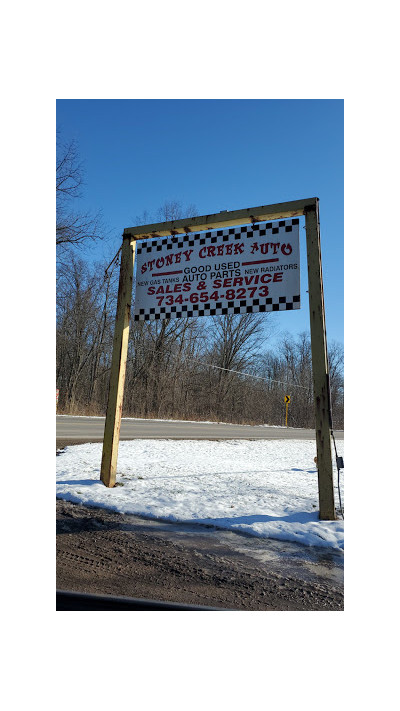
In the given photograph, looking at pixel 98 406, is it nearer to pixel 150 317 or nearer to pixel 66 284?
pixel 66 284

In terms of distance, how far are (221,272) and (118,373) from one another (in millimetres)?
1770

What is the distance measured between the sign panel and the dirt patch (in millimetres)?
2530

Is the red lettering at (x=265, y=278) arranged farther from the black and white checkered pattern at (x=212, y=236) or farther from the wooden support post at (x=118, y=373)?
the wooden support post at (x=118, y=373)

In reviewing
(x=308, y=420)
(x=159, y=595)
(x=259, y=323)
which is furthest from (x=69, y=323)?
(x=159, y=595)

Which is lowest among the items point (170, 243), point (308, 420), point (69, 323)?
point (308, 420)

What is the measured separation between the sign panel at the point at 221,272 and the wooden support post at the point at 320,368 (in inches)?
7.3

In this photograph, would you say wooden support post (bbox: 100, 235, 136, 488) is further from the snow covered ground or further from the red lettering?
the red lettering

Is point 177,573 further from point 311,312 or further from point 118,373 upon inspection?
point 118,373

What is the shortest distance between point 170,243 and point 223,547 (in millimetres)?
3639

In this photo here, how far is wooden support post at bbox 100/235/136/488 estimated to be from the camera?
548cm

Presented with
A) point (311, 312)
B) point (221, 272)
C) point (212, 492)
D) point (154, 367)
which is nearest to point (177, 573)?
point (212, 492)

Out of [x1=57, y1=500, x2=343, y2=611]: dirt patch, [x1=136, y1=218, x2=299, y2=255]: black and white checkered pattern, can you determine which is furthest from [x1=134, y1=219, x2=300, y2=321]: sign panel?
[x1=57, y1=500, x2=343, y2=611]: dirt patch

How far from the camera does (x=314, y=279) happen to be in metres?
4.66

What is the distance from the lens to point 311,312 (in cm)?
464
